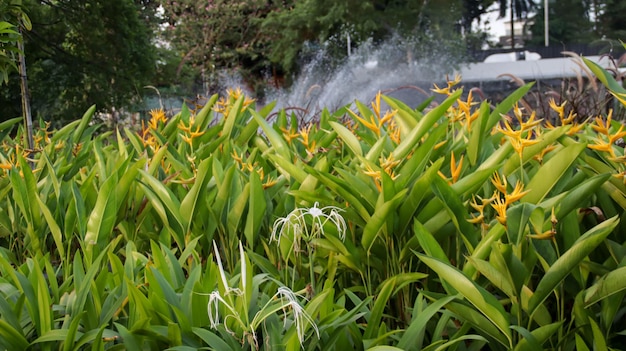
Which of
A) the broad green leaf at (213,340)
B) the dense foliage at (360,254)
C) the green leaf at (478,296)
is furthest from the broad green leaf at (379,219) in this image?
the broad green leaf at (213,340)

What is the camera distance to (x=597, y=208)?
1396 millimetres

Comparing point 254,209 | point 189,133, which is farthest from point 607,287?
point 189,133

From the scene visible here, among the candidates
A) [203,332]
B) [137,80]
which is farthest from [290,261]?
[137,80]

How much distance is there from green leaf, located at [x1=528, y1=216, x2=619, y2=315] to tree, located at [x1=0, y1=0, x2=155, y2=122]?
8.45 m

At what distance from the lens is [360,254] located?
1.54 m

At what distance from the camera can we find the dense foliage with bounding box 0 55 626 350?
122 cm

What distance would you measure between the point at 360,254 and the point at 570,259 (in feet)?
1.61

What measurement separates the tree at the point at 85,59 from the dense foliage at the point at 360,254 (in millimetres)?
7724

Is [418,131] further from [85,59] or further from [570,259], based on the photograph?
[85,59]

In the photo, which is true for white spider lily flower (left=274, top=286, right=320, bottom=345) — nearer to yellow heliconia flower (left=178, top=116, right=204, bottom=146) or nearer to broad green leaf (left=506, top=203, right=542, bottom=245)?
broad green leaf (left=506, top=203, right=542, bottom=245)

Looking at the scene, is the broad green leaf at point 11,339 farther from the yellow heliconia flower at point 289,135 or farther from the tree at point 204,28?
the tree at point 204,28

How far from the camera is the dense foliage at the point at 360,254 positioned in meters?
1.22

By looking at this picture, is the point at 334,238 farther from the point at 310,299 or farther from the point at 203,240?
the point at 203,240

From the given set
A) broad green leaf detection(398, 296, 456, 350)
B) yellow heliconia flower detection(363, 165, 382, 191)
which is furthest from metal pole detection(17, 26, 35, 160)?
broad green leaf detection(398, 296, 456, 350)
